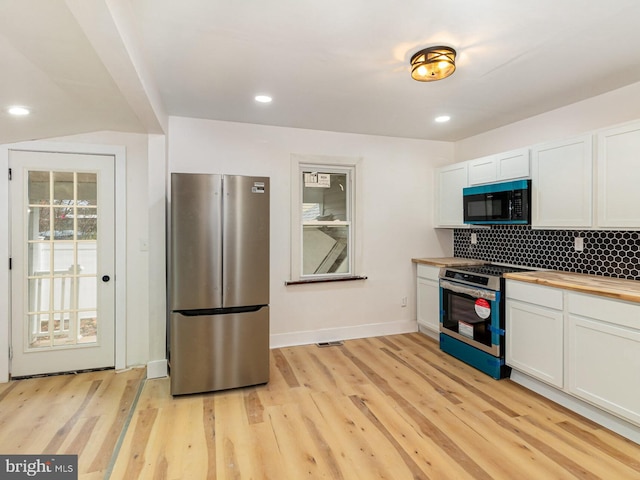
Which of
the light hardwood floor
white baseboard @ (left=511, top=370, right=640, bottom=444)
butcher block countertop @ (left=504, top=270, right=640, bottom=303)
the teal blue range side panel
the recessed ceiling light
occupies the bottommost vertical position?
the light hardwood floor

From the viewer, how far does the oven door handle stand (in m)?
3.02

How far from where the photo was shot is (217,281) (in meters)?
2.74

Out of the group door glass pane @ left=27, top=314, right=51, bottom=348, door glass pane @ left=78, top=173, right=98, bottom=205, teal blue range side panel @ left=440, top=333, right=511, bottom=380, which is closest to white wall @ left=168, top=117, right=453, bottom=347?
door glass pane @ left=78, top=173, right=98, bottom=205

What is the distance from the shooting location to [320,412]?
250 cm

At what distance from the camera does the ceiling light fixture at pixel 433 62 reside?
2104 mm

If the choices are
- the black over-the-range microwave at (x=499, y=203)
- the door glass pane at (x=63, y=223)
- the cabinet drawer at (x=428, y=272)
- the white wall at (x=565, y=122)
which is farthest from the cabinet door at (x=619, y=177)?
the door glass pane at (x=63, y=223)

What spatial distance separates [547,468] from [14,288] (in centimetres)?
416

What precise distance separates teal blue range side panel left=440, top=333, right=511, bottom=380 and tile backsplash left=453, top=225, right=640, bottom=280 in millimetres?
1061

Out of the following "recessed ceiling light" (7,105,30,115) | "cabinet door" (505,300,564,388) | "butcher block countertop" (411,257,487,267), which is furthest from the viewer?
"butcher block countertop" (411,257,487,267)

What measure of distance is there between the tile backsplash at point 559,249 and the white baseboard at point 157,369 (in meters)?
3.60

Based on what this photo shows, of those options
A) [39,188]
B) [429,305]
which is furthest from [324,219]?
[39,188]

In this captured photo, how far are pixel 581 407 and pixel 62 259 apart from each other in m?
4.36

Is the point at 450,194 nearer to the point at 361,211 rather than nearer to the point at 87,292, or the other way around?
the point at 361,211

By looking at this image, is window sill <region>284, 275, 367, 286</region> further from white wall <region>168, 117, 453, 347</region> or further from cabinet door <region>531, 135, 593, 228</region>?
cabinet door <region>531, 135, 593, 228</region>
